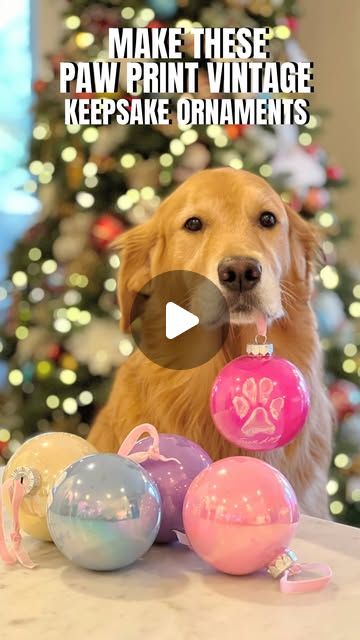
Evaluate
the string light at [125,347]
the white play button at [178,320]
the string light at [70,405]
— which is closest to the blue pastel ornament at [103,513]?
the white play button at [178,320]

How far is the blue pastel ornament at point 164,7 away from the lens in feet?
7.20

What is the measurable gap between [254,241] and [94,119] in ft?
3.15

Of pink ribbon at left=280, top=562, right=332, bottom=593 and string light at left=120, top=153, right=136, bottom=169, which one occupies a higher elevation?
string light at left=120, top=153, right=136, bottom=169

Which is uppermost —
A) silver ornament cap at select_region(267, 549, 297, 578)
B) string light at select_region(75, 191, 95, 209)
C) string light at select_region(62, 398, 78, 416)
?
string light at select_region(75, 191, 95, 209)

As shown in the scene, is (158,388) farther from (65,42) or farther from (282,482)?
(65,42)

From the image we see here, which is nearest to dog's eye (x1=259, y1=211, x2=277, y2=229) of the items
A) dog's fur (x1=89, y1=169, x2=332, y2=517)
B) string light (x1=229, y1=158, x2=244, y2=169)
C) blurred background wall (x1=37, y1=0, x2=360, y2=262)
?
dog's fur (x1=89, y1=169, x2=332, y2=517)

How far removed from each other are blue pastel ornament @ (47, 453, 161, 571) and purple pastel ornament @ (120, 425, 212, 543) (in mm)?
60

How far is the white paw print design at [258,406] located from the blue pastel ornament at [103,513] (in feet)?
0.48

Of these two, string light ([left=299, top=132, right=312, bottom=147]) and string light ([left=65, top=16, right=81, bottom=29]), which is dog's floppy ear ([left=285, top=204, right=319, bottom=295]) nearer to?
string light ([left=299, top=132, right=312, bottom=147])

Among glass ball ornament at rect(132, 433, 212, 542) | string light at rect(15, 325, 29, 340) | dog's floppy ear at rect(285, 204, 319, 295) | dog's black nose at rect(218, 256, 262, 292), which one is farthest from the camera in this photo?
string light at rect(15, 325, 29, 340)

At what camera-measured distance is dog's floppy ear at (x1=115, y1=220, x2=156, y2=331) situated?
5.54ft

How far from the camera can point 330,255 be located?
223 cm

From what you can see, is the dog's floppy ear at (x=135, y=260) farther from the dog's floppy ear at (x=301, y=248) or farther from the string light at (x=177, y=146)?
the string light at (x=177, y=146)

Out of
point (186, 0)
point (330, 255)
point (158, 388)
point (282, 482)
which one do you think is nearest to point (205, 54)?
point (186, 0)
